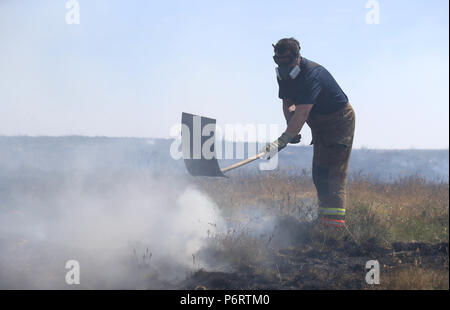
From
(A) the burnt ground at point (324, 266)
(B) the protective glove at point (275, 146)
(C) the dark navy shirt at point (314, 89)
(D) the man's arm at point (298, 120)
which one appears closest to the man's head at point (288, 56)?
(C) the dark navy shirt at point (314, 89)

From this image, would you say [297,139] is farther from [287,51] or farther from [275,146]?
[287,51]

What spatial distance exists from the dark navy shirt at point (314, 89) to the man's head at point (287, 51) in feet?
0.50

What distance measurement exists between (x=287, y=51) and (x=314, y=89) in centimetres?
56

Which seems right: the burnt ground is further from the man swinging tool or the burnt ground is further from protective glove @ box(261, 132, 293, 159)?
protective glove @ box(261, 132, 293, 159)

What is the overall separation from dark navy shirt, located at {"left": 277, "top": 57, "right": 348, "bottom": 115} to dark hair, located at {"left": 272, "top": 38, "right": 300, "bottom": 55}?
0.62ft

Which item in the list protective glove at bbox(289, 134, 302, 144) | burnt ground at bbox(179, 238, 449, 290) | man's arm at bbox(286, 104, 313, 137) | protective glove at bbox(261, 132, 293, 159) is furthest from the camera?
protective glove at bbox(289, 134, 302, 144)

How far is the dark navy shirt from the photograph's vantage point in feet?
13.4

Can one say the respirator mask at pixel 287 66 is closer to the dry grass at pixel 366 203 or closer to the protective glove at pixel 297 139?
the protective glove at pixel 297 139

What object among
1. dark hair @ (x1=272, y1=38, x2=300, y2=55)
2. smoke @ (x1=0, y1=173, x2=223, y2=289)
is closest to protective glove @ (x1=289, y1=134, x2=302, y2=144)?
dark hair @ (x1=272, y1=38, x2=300, y2=55)

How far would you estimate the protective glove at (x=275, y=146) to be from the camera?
3.91m

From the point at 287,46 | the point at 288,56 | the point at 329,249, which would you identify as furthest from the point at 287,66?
the point at 329,249

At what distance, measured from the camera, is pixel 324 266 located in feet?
11.9

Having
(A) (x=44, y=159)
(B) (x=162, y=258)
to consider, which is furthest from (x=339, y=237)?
(A) (x=44, y=159)
